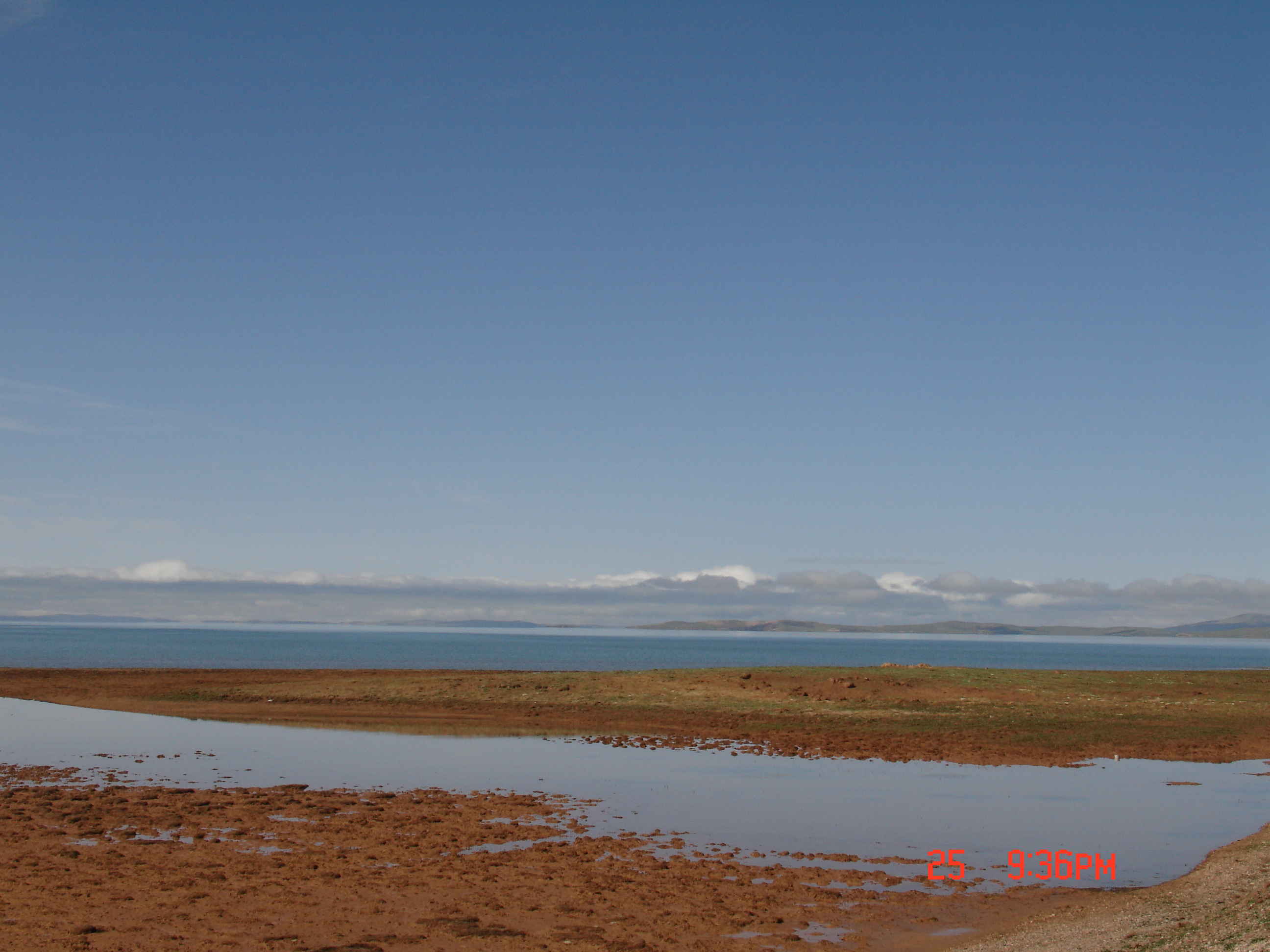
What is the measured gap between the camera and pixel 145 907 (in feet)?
45.1

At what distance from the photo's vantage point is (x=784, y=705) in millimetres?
45344

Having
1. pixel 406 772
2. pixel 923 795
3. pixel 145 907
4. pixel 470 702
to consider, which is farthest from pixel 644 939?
pixel 470 702

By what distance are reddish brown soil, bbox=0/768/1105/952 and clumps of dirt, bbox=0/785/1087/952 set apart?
0.04 m

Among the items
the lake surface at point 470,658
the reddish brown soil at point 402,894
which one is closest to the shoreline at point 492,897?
the reddish brown soil at point 402,894

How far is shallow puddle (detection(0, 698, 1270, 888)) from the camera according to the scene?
18234 mm

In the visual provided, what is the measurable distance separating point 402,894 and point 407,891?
0.51ft

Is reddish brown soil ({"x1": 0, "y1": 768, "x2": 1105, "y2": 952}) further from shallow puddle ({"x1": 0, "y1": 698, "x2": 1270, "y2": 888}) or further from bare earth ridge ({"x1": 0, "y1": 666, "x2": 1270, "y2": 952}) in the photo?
shallow puddle ({"x1": 0, "y1": 698, "x2": 1270, "y2": 888})

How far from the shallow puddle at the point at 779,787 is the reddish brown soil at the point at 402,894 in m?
1.52

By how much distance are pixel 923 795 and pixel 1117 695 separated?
29.4 m

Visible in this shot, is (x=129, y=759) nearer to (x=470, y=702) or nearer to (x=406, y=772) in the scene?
(x=406, y=772)

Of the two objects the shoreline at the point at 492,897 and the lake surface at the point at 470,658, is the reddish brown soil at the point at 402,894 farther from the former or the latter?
the lake surface at the point at 470,658

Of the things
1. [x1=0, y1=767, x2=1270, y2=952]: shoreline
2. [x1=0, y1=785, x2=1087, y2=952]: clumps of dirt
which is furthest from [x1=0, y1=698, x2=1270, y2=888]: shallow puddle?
[x1=0, y1=785, x2=1087, y2=952]: clumps of dirt
